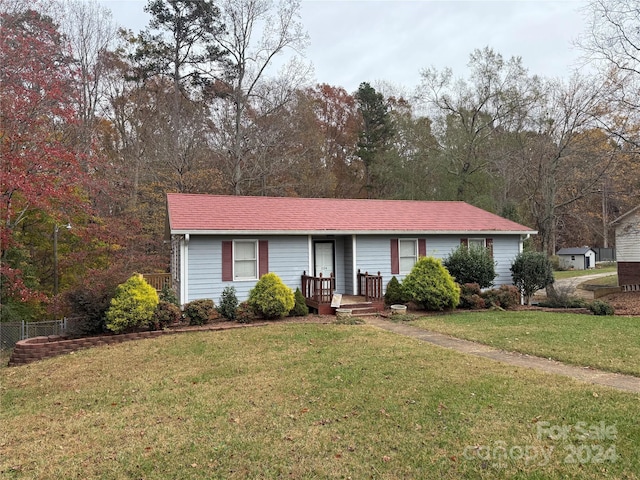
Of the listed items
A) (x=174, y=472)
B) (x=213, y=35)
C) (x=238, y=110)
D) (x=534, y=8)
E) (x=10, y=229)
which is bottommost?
(x=174, y=472)

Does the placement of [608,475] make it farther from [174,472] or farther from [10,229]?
[10,229]

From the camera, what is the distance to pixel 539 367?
6887 millimetres

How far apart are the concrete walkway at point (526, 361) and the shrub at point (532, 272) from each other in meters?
7.30

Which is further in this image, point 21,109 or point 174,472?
point 21,109

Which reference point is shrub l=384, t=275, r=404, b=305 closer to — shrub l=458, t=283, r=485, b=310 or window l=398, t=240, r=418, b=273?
window l=398, t=240, r=418, b=273

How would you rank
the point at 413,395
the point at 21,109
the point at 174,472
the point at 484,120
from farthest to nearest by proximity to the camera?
the point at 484,120 < the point at 21,109 < the point at 413,395 < the point at 174,472

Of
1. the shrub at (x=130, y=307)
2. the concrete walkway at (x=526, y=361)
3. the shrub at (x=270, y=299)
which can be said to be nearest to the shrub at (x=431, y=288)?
the concrete walkway at (x=526, y=361)

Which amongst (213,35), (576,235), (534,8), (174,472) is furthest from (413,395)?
(576,235)

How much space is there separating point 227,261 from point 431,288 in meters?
6.31

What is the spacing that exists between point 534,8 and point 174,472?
14.3 metres

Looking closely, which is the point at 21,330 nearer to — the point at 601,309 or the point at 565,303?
the point at 565,303

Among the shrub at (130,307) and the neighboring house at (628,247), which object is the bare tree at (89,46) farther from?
the neighboring house at (628,247)

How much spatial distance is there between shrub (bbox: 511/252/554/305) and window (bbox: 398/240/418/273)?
4052 millimetres

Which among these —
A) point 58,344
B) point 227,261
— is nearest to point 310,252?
point 227,261
